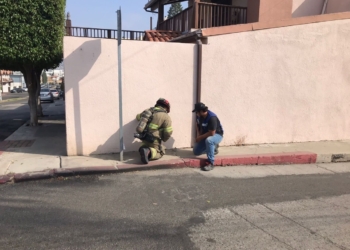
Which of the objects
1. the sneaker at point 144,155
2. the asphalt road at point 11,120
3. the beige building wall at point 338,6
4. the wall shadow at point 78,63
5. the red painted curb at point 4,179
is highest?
the beige building wall at point 338,6

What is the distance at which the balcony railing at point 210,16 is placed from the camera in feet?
31.7

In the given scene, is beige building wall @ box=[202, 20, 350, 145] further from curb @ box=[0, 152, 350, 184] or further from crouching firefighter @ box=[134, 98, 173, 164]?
crouching firefighter @ box=[134, 98, 173, 164]

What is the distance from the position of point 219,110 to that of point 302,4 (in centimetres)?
611

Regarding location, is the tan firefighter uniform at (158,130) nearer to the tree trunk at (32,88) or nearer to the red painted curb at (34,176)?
the red painted curb at (34,176)

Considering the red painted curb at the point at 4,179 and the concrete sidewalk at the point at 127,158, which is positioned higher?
the concrete sidewalk at the point at 127,158

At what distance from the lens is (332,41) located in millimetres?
7980

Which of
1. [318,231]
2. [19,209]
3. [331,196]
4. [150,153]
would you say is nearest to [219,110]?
[150,153]

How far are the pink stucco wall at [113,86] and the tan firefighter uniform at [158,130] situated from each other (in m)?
0.74

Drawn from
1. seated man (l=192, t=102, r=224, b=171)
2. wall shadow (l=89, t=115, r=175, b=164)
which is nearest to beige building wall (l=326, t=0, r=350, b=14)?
seated man (l=192, t=102, r=224, b=171)

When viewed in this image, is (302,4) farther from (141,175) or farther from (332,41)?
(141,175)

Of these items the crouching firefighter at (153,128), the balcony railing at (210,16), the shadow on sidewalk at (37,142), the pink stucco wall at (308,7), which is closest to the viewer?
the crouching firefighter at (153,128)

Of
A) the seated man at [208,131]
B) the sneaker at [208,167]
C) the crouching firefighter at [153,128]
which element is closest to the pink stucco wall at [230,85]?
the crouching firefighter at [153,128]

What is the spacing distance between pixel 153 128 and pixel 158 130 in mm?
140

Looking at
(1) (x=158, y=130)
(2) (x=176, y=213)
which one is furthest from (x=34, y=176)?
(2) (x=176, y=213)
